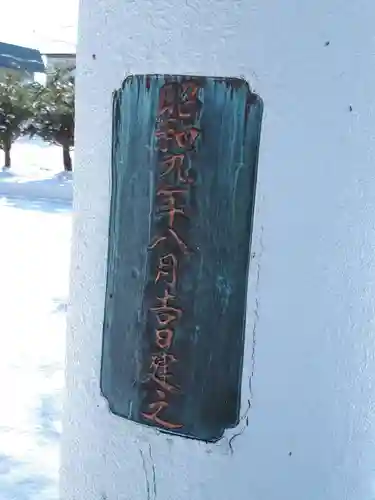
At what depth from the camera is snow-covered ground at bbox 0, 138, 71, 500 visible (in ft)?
10.2

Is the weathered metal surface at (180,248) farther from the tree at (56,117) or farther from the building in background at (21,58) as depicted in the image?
the building in background at (21,58)

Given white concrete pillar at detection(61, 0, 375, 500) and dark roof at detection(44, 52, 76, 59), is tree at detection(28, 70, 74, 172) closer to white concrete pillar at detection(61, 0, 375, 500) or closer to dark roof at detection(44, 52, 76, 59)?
white concrete pillar at detection(61, 0, 375, 500)

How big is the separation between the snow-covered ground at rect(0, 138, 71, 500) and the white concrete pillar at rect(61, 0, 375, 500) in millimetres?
1092

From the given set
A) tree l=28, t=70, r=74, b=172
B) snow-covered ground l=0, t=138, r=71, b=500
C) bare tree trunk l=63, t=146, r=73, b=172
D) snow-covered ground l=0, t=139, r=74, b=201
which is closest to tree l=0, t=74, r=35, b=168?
tree l=28, t=70, r=74, b=172

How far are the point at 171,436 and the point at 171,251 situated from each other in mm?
496

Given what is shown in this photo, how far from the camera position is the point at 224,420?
1.92 meters

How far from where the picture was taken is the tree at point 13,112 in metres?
14.1

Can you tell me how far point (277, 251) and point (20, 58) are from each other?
26004 mm

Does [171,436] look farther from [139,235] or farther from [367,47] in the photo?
[367,47]

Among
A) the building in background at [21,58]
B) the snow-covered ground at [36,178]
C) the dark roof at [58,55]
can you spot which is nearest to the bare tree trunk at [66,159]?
the snow-covered ground at [36,178]

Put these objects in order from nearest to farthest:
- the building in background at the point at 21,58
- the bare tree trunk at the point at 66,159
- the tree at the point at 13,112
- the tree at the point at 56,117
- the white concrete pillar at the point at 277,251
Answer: the white concrete pillar at the point at 277,251, the tree at the point at 56,117, the bare tree trunk at the point at 66,159, the tree at the point at 13,112, the building in background at the point at 21,58

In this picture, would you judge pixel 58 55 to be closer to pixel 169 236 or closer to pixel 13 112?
pixel 13 112

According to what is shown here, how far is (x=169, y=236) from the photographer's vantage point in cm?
187

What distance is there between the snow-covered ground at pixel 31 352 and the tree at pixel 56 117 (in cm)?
388
